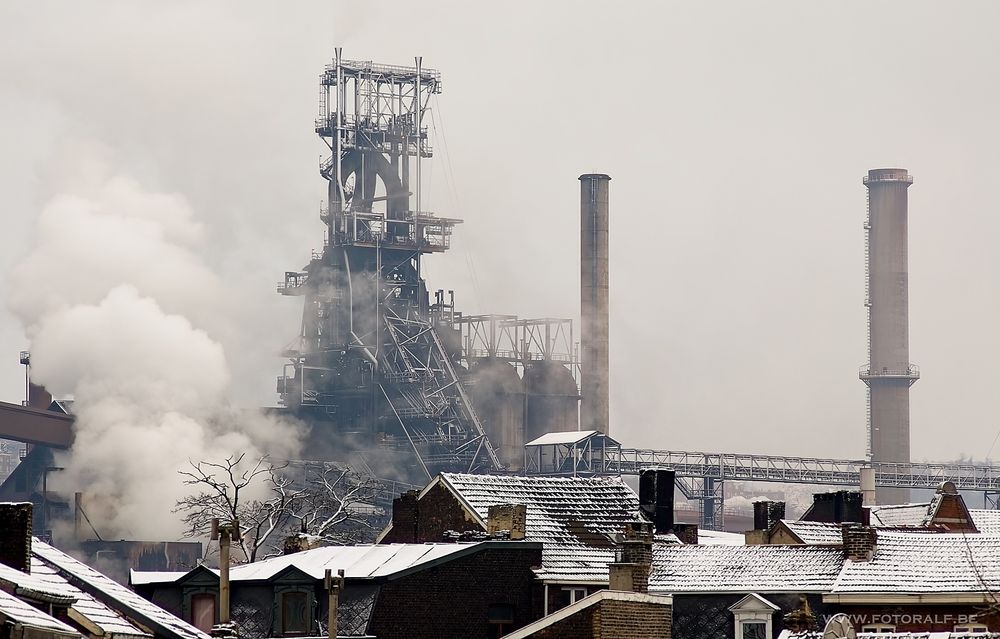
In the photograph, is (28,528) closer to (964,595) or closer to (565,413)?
(964,595)

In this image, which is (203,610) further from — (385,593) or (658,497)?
(658,497)

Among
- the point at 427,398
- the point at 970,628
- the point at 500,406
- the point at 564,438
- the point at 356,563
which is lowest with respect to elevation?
the point at 970,628

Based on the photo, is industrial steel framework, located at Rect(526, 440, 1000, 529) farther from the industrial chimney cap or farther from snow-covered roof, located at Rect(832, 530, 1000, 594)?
snow-covered roof, located at Rect(832, 530, 1000, 594)

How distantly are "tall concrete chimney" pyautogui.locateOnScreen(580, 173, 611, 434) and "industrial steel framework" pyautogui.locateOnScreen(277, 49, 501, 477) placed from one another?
10.5 m

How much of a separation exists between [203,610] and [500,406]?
9674 centimetres

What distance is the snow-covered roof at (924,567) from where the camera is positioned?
44.0m

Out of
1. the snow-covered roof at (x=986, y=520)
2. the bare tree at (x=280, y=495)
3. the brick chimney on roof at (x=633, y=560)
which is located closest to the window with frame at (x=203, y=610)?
the brick chimney on roof at (x=633, y=560)

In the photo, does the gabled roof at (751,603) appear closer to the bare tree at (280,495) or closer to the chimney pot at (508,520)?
the chimney pot at (508,520)

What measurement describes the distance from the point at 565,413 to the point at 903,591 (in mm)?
104317

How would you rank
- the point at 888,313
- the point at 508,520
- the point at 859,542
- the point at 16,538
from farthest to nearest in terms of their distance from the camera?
1. the point at 888,313
2. the point at 508,520
3. the point at 859,542
4. the point at 16,538

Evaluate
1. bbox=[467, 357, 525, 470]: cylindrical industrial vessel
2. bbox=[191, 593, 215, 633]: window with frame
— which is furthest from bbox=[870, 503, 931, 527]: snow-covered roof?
bbox=[467, 357, 525, 470]: cylindrical industrial vessel

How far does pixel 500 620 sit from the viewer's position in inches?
1921

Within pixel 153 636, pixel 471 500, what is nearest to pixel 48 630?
pixel 153 636

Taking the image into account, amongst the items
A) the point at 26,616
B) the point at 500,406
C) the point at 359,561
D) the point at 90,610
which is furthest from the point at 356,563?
the point at 500,406
